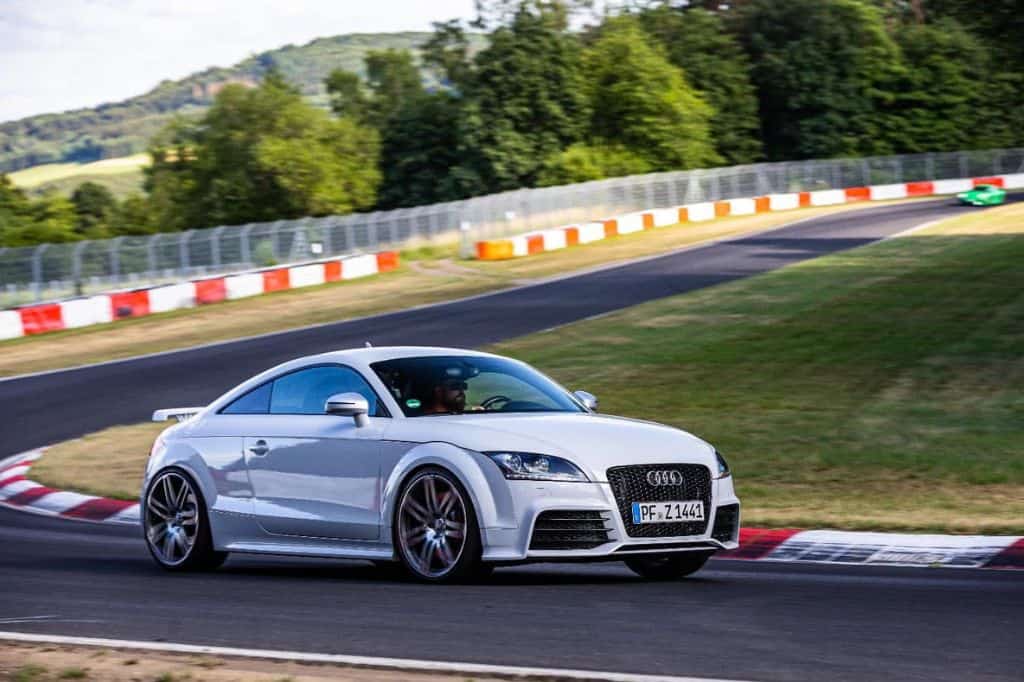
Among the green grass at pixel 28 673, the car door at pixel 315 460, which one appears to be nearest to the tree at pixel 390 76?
the car door at pixel 315 460

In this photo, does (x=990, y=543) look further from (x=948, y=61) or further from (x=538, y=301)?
(x=948, y=61)

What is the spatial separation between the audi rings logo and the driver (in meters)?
1.21

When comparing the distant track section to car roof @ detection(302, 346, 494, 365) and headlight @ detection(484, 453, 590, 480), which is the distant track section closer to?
car roof @ detection(302, 346, 494, 365)

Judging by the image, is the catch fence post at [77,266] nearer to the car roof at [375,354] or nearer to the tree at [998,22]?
the tree at [998,22]

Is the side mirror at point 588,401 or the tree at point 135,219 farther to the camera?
the tree at point 135,219

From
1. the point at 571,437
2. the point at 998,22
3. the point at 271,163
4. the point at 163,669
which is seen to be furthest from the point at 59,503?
the point at 271,163

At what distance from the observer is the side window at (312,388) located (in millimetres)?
9695

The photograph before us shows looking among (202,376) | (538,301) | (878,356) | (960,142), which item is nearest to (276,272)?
(538,301)

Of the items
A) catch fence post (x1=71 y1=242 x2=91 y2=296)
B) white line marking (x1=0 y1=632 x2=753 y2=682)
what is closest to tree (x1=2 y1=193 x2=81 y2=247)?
catch fence post (x1=71 y1=242 x2=91 y2=296)

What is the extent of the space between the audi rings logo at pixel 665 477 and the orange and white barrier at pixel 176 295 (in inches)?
1050

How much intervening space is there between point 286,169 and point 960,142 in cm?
3817

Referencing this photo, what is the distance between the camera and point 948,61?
9406 cm

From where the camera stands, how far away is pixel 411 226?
52875 millimetres

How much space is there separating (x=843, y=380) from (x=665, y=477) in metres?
11.5
